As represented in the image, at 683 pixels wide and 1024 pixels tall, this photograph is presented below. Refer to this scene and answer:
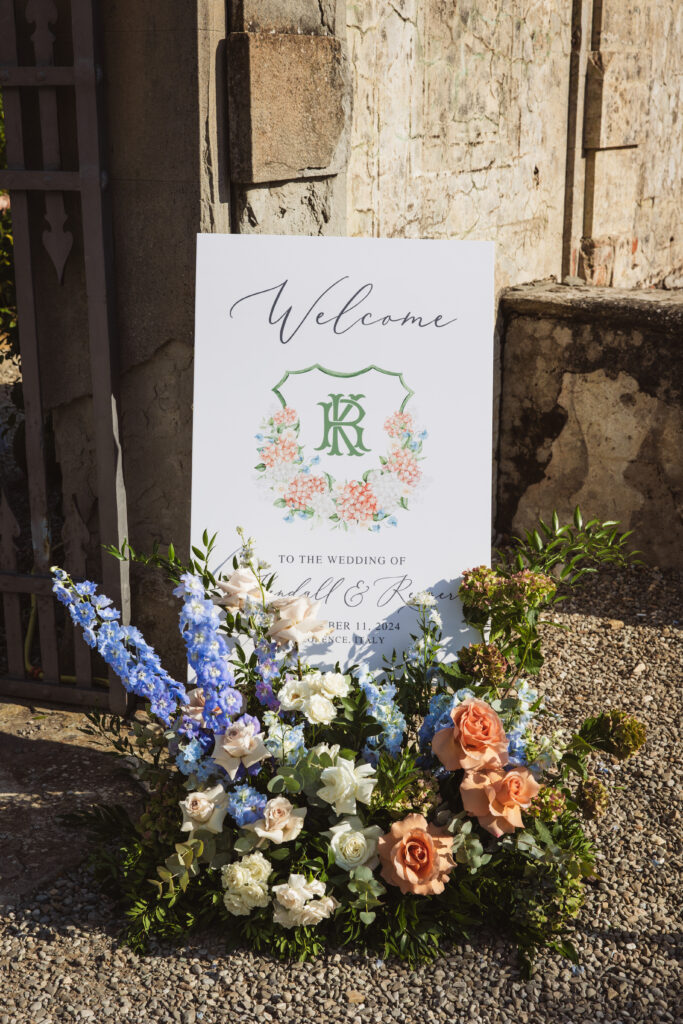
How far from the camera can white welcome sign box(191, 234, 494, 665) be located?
238cm

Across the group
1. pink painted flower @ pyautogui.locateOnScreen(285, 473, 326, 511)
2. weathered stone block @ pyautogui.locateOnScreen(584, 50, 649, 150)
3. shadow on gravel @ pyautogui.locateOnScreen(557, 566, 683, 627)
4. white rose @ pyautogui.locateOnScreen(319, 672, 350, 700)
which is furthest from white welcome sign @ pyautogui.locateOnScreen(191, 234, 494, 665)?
weathered stone block @ pyautogui.locateOnScreen(584, 50, 649, 150)

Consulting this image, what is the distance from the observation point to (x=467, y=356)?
2.39m

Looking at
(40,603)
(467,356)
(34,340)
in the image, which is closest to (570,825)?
(467,356)

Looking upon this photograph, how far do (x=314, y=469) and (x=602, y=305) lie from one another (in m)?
1.85

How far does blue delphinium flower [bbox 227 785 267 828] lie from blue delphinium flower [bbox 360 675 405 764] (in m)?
0.26

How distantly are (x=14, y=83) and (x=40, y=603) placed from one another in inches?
56.4

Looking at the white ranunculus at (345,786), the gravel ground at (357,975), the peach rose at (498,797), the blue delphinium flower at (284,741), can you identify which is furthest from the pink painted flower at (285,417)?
the gravel ground at (357,975)

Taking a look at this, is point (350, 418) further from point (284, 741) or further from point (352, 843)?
point (352, 843)

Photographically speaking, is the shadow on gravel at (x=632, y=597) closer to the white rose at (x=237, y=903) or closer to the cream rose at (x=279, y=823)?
the cream rose at (x=279, y=823)

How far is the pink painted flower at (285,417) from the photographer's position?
240 cm

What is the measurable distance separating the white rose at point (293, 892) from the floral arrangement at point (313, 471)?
2.61ft

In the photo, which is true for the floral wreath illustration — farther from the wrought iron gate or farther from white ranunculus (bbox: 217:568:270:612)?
the wrought iron gate

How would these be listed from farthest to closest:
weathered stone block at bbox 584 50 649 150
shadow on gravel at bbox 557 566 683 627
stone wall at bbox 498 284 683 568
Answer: weathered stone block at bbox 584 50 649 150, stone wall at bbox 498 284 683 568, shadow on gravel at bbox 557 566 683 627

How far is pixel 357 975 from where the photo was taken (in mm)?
2045
